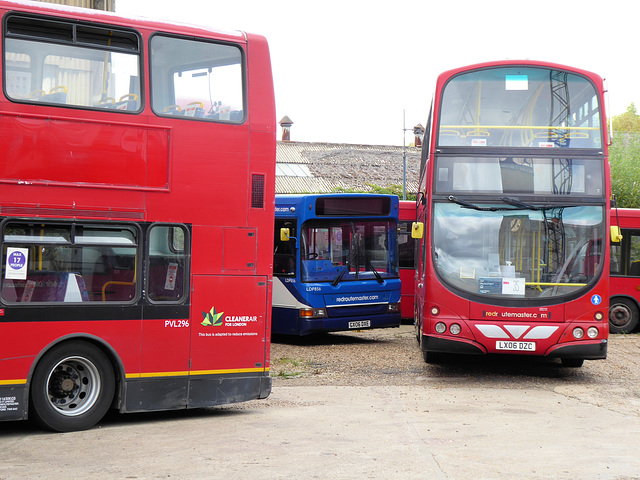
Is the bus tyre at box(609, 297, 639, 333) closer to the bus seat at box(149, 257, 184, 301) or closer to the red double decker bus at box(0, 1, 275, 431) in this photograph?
the red double decker bus at box(0, 1, 275, 431)

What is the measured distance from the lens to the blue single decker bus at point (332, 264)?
56.8 feet

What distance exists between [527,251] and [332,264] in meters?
5.87

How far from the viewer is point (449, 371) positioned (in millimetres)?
13867

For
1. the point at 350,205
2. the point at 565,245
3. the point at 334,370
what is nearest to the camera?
the point at 565,245

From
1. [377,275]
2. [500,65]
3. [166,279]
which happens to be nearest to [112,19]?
[166,279]

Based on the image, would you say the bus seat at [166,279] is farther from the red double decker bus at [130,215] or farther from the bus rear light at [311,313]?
the bus rear light at [311,313]

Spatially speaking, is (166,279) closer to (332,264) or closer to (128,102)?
(128,102)

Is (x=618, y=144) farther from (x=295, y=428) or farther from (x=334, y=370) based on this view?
(x=295, y=428)

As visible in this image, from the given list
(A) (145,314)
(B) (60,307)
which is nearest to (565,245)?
(A) (145,314)

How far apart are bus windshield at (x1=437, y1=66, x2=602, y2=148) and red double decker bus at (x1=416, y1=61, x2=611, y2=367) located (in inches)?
0.7

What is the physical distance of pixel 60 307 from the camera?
8.62m

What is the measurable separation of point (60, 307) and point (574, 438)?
536cm

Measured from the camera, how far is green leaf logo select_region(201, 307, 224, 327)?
9477 mm

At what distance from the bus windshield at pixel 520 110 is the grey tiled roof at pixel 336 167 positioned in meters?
34.3
